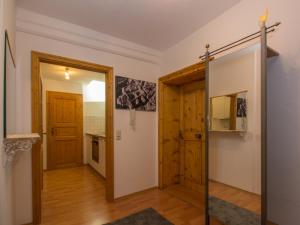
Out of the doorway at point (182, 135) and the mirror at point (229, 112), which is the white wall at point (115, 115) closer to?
the doorway at point (182, 135)

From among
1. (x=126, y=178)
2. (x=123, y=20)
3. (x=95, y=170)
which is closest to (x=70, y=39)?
(x=123, y=20)

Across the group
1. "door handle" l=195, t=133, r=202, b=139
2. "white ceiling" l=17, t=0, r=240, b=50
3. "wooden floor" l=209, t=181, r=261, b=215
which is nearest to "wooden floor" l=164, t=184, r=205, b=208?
"wooden floor" l=209, t=181, r=261, b=215

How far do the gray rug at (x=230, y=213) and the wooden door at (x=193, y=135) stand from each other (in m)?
0.86

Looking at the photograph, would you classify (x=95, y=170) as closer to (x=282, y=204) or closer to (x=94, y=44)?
(x=94, y=44)

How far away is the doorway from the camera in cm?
276

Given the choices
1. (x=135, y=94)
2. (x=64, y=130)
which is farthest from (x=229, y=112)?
(x=64, y=130)

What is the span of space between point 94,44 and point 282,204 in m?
2.93

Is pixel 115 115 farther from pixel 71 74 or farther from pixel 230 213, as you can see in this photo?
pixel 71 74

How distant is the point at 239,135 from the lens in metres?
1.73

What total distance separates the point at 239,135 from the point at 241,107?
31 centimetres

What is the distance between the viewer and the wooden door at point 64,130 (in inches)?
174

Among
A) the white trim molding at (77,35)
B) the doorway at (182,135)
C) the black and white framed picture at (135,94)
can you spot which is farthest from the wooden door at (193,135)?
the white trim molding at (77,35)

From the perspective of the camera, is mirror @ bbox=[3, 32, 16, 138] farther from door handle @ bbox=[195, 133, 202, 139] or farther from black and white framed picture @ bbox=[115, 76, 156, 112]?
door handle @ bbox=[195, 133, 202, 139]

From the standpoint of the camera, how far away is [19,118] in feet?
6.24
